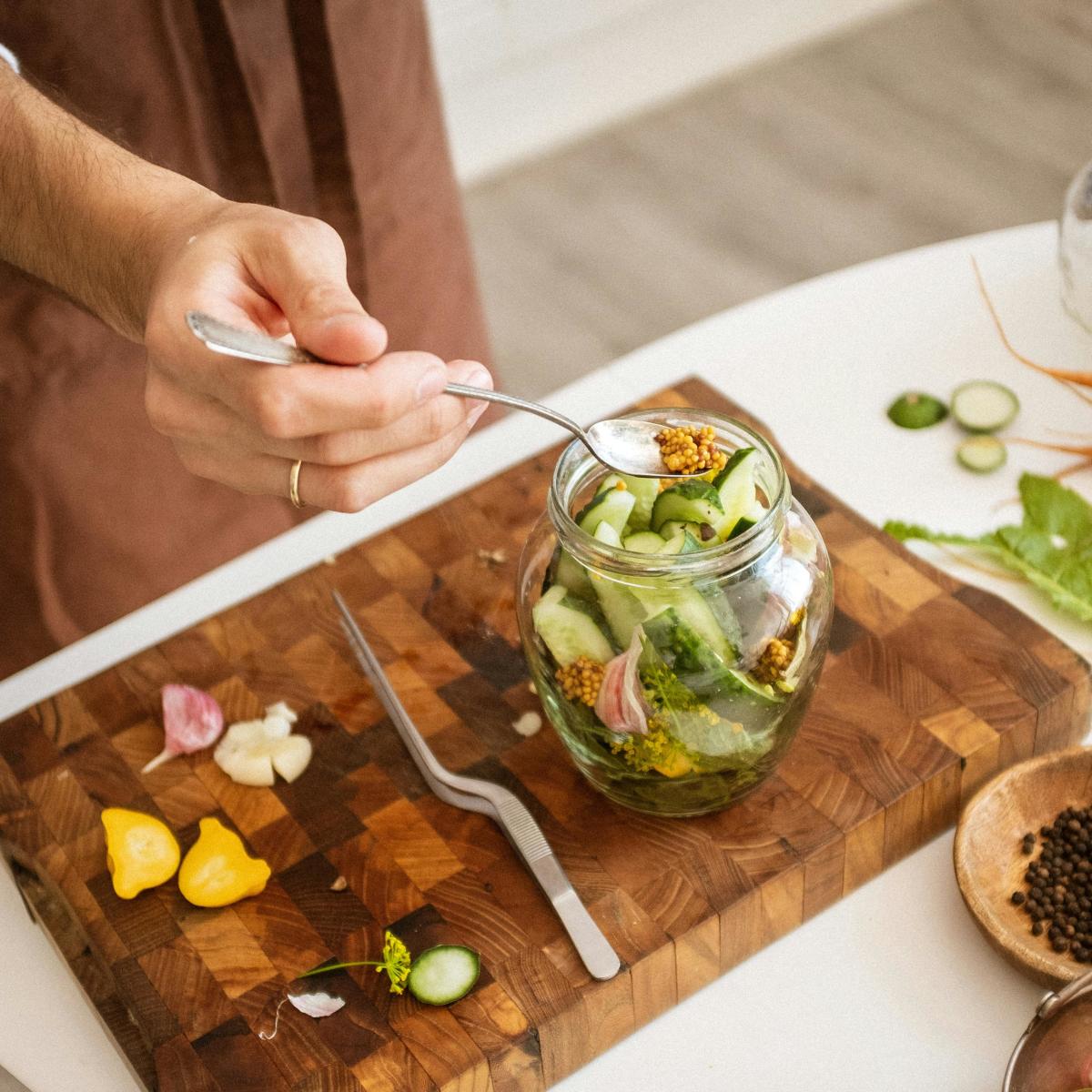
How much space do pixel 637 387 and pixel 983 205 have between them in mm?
2364

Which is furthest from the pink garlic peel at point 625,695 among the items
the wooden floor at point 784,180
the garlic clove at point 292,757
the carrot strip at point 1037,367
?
the wooden floor at point 784,180

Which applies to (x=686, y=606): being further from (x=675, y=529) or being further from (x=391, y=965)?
(x=391, y=965)

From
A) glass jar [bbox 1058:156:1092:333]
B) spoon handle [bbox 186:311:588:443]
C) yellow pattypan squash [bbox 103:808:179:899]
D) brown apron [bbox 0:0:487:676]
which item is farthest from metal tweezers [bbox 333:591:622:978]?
glass jar [bbox 1058:156:1092:333]

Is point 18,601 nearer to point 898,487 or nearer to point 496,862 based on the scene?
point 496,862

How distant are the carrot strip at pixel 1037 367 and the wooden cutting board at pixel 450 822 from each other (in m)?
0.36

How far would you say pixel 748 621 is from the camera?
96cm

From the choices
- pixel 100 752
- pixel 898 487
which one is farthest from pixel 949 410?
pixel 100 752

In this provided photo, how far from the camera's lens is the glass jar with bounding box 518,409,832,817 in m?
0.94

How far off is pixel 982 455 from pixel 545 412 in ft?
2.19

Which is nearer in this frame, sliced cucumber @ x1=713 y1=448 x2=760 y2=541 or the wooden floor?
sliced cucumber @ x1=713 y1=448 x2=760 y2=541

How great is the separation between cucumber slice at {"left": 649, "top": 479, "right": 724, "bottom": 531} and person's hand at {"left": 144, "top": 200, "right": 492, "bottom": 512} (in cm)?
16

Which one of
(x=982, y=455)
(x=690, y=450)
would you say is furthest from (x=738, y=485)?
(x=982, y=455)

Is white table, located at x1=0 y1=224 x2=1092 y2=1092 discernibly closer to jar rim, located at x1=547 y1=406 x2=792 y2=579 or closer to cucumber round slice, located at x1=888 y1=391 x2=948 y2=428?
cucumber round slice, located at x1=888 y1=391 x2=948 y2=428

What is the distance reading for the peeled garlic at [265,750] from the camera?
3.75 ft
